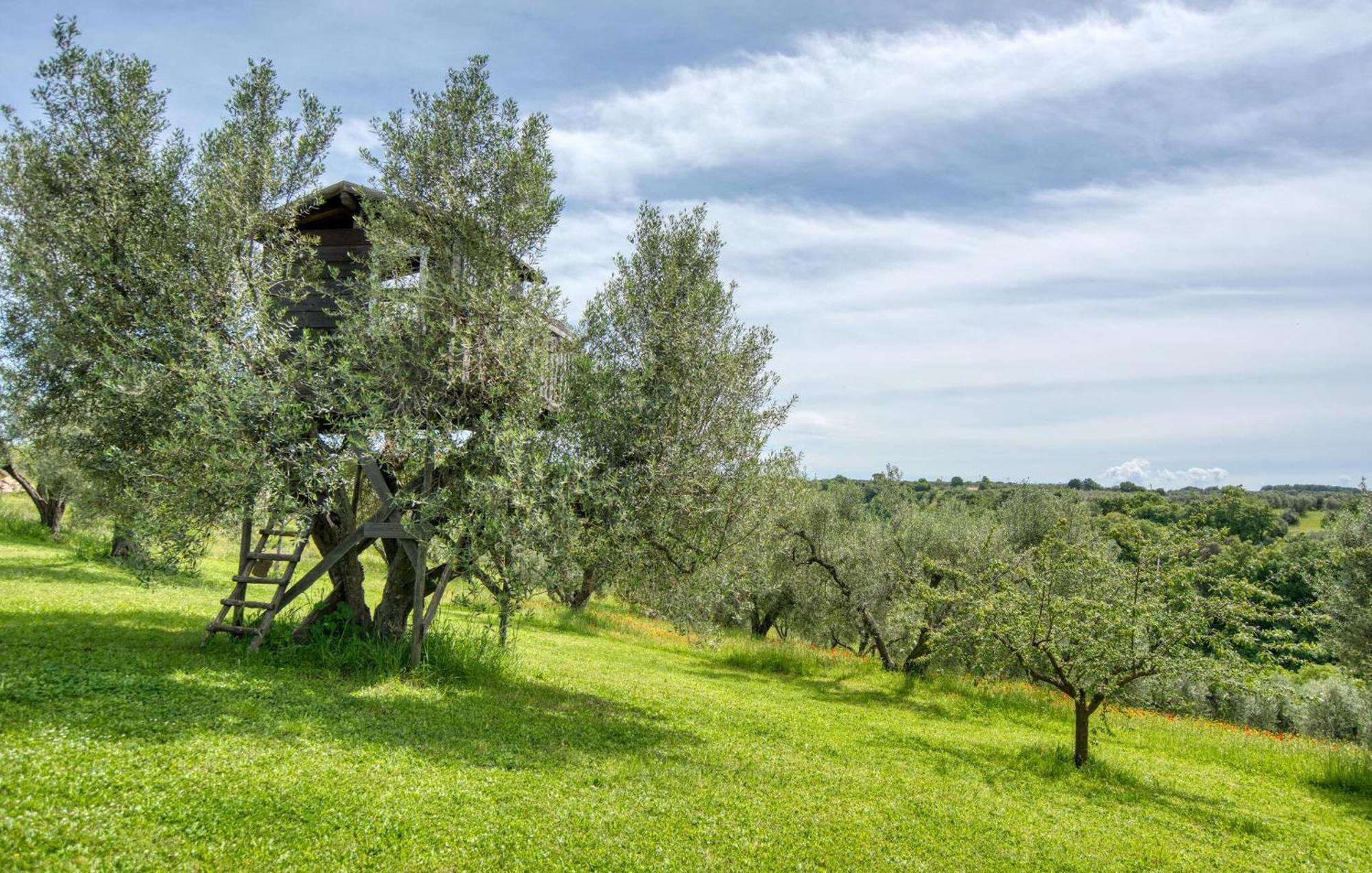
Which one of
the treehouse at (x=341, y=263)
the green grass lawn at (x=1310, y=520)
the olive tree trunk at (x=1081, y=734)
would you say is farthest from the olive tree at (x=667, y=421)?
the green grass lawn at (x=1310, y=520)

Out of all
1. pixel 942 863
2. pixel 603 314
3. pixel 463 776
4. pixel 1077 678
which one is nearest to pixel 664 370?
pixel 603 314

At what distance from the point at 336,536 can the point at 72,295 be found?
23.0 ft

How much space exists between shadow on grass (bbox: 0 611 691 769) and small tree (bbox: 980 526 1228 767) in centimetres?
781

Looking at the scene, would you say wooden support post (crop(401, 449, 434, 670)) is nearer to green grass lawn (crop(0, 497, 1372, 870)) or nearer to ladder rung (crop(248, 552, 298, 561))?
green grass lawn (crop(0, 497, 1372, 870))

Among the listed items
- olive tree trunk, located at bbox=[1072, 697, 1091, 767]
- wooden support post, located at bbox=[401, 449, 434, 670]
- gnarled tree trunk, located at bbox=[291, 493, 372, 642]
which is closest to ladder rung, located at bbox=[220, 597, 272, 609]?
gnarled tree trunk, located at bbox=[291, 493, 372, 642]

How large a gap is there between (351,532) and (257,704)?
15.2 feet

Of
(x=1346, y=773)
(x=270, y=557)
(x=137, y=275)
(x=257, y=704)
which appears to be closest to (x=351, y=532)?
(x=270, y=557)

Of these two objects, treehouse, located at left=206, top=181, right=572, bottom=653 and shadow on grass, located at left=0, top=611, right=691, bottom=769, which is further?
treehouse, located at left=206, top=181, right=572, bottom=653

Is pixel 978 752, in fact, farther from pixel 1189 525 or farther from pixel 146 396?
pixel 146 396

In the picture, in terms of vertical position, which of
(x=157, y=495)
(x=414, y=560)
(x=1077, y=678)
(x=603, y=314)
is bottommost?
(x=1077, y=678)

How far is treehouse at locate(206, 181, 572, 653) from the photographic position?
47.2 feet

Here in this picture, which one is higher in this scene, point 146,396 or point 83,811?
point 146,396

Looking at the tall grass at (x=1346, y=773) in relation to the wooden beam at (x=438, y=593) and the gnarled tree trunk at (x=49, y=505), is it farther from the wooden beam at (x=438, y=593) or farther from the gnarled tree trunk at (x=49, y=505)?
the gnarled tree trunk at (x=49, y=505)

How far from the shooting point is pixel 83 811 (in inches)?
278
